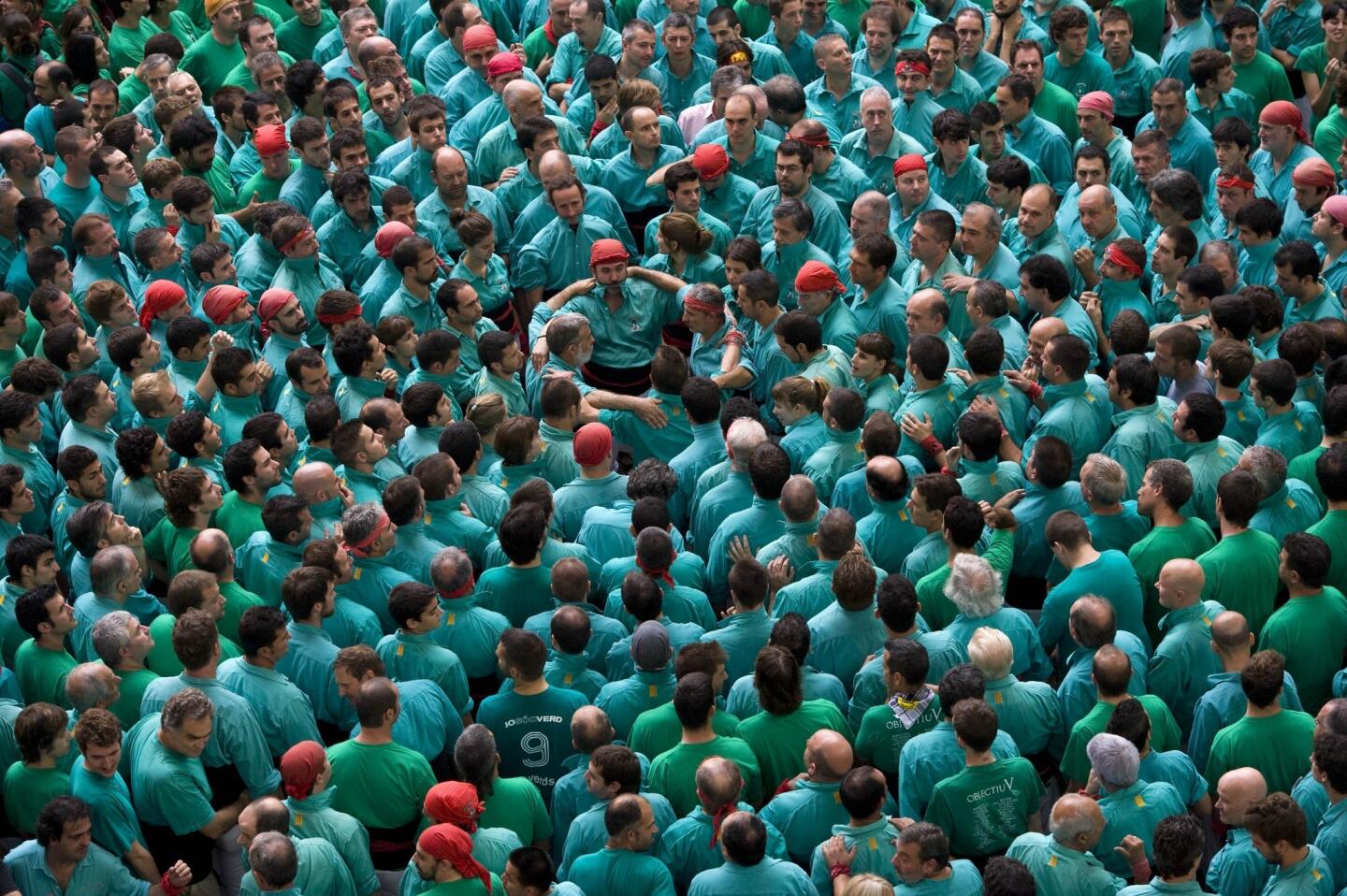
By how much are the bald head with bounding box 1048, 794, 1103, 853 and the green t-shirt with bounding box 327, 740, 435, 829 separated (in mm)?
3351

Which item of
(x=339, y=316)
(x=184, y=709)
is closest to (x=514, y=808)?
(x=184, y=709)

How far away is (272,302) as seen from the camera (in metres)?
15.0

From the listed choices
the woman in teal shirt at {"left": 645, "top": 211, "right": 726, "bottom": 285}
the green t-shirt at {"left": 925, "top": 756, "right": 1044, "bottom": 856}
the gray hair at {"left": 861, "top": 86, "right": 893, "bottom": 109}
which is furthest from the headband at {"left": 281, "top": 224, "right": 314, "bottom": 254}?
the green t-shirt at {"left": 925, "top": 756, "right": 1044, "bottom": 856}

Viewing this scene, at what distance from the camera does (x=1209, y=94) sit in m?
17.6

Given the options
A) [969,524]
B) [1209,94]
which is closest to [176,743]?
[969,524]

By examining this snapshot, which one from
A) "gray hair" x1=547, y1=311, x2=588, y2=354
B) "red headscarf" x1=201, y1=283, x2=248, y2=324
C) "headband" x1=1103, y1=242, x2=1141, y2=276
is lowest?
"gray hair" x1=547, y1=311, x2=588, y2=354

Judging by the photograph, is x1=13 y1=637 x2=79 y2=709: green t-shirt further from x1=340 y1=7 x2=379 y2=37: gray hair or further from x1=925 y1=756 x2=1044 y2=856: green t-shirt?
x1=340 y1=7 x2=379 y2=37: gray hair

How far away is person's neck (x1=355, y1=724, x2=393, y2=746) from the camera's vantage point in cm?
1116

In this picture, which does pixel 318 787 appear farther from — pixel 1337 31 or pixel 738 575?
pixel 1337 31

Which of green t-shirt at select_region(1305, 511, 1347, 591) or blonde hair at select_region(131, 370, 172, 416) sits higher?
blonde hair at select_region(131, 370, 172, 416)

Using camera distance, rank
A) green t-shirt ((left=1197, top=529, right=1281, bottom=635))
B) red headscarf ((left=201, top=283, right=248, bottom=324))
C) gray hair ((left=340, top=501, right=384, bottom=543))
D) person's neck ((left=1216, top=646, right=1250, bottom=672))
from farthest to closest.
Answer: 1. red headscarf ((left=201, top=283, right=248, bottom=324))
2. gray hair ((left=340, top=501, right=384, bottom=543))
3. green t-shirt ((left=1197, top=529, right=1281, bottom=635))
4. person's neck ((left=1216, top=646, right=1250, bottom=672))

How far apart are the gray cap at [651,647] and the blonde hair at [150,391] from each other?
4.24 metres

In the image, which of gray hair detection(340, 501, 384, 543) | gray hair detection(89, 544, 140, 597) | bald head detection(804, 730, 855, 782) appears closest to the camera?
bald head detection(804, 730, 855, 782)

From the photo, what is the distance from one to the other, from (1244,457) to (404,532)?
513 cm
